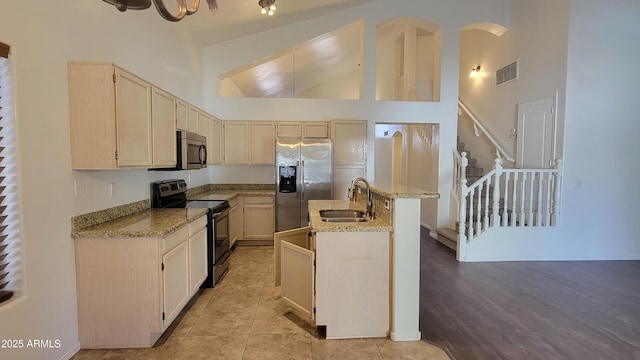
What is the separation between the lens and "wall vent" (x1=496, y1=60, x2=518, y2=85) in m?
5.25

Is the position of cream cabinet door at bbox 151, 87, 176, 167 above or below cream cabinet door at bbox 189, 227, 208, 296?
above

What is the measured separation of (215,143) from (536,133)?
5082 mm

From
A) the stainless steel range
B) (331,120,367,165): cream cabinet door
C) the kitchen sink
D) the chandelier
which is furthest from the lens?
(331,120,367,165): cream cabinet door

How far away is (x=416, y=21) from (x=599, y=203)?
4.08 metres

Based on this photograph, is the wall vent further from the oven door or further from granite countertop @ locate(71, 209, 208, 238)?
granite countertop @ locate(71, 209, 208, 238)

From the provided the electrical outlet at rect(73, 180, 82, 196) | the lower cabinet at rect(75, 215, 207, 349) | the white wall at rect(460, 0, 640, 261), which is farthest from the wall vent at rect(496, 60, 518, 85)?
the electrical outlet at rect(73, 180, 82, 196)

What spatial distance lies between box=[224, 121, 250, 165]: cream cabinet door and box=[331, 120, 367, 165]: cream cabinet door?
1532mm

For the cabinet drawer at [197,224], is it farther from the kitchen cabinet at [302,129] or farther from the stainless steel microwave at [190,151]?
the kitchen cabinet at [302,129]

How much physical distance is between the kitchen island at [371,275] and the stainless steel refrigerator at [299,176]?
8.46 ft

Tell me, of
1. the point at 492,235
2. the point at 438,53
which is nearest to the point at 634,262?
the point at 492,235

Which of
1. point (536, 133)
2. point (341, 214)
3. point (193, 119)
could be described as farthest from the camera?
point (536, 133)

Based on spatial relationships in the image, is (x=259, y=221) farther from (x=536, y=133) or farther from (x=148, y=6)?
(x=536, y=133)

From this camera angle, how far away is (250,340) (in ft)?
7.78

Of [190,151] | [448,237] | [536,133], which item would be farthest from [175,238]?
[536,133]
